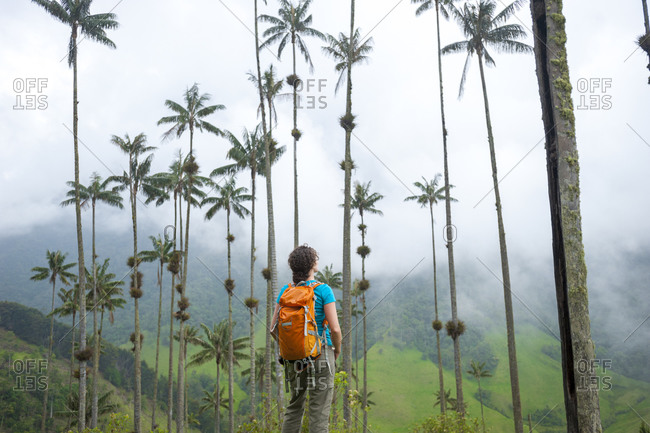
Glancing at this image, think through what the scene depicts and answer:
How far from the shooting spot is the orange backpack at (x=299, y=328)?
3457 millimetres

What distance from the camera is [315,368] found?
3.56 m

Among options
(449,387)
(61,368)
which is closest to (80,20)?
(61,368)

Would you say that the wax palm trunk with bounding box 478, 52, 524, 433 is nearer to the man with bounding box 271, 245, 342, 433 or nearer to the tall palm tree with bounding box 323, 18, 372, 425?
the tall palm tree with bounding box 323, 18, 372, 425

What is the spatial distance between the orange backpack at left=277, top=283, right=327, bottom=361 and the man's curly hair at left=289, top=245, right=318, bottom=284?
242 millimetres

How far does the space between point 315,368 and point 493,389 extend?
477 ft

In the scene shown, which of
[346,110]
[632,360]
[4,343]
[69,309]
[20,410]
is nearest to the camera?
[346,110]

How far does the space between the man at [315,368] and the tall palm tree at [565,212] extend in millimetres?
2470

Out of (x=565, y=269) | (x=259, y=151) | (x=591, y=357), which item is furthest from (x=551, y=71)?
(x=259, y=151)

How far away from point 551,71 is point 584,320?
3.16 m

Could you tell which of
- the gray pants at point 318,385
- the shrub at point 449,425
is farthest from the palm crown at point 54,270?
the gray pants at point 318,385

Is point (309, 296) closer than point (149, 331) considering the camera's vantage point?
Yes

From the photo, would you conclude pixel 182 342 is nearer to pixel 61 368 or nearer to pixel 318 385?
pixel 318 385

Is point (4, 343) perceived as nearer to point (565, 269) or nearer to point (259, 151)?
point (259, 151)

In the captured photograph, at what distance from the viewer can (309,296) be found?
354cm
